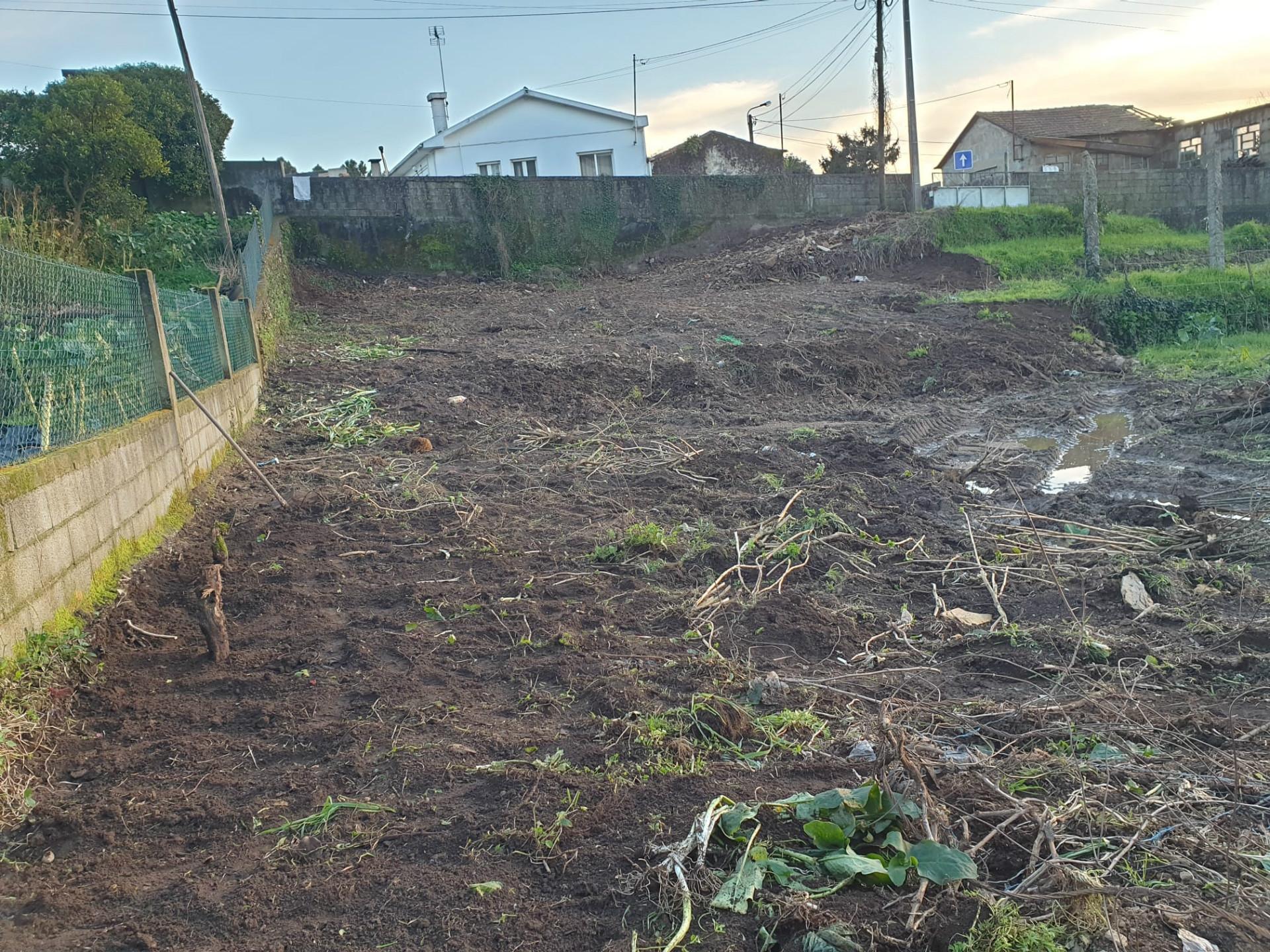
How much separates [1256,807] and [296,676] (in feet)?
11.7

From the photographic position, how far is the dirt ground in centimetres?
235

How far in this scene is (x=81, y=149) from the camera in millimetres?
15664

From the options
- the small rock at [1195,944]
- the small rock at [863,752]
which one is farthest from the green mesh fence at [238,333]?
the small rock at [1195,944]

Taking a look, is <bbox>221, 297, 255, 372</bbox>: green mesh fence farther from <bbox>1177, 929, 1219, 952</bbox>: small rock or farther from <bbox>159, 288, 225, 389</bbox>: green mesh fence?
<bbox>1177, 929, 1219, 952</bbox>: small rock

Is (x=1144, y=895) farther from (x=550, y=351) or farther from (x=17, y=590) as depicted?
(x=550, y=351)

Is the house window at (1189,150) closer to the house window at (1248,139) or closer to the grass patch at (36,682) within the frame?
the house window at (1248,139)

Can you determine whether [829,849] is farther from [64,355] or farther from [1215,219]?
[1215,219]

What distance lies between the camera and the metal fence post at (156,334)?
593 centimetres

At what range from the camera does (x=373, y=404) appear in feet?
32.4

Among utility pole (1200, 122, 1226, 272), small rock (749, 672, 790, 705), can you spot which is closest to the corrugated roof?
utility pole (1200, 122, 1226, 272)

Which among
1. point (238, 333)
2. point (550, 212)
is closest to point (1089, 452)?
point (238, 333)

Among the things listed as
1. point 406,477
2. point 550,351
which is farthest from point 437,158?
point 406,477

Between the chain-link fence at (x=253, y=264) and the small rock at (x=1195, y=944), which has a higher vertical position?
the chain-link fence at (x=253, y=264)

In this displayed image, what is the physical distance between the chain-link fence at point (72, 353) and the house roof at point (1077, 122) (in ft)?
125
